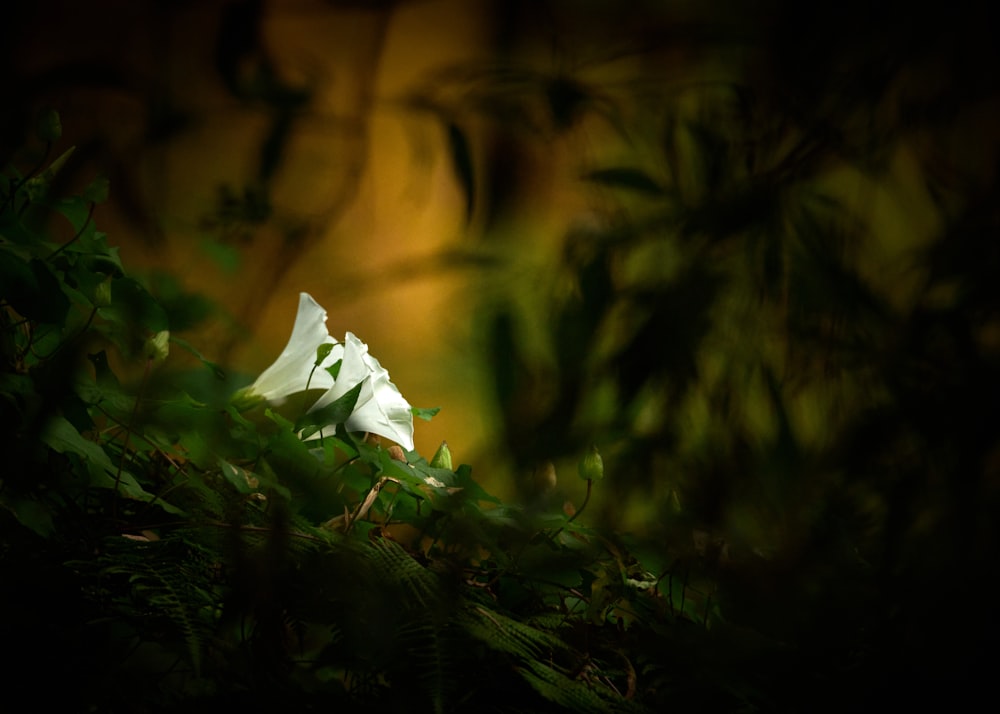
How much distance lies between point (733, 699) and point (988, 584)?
30 centimetres

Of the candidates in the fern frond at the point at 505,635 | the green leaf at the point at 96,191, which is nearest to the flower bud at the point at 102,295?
the green leaf at the point at 96,191

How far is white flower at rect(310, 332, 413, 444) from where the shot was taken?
0.84 meters

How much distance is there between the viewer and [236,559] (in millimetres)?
432

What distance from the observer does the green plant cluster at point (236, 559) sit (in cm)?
51

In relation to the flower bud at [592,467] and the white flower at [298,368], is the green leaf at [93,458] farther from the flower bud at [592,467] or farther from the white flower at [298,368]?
the flower bud at [592,467]

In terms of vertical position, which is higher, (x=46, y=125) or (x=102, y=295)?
(x=46, y=125)

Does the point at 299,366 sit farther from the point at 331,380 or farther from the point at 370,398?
the point at 370,398

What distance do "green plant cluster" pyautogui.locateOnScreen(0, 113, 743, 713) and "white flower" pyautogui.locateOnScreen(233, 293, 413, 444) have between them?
3cm

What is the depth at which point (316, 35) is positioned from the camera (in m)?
1.75

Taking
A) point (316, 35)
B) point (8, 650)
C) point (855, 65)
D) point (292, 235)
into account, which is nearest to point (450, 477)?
point (292, 235)

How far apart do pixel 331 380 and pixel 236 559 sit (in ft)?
1.71

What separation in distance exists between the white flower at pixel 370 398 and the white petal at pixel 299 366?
0.07 m

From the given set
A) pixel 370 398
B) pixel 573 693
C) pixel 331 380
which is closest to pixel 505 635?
pixel 573 693

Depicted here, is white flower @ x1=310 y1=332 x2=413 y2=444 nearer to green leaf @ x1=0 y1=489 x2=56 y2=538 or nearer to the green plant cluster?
the green plant cluster
